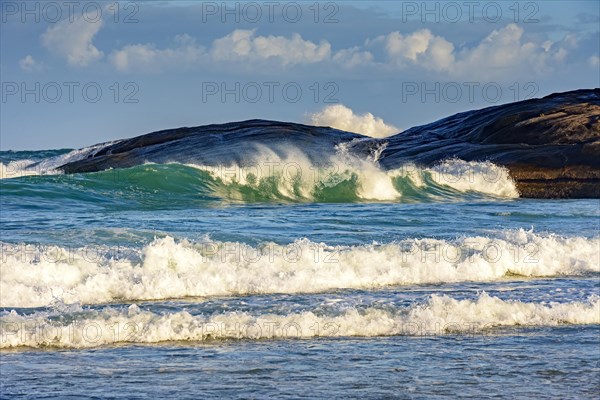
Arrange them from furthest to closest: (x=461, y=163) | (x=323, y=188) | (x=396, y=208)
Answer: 1. (x=461, y=163)
2. (x=323, y=188)
3. (x=396, y=208)

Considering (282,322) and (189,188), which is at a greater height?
(189,188)

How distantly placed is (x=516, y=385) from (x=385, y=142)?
95.1ft

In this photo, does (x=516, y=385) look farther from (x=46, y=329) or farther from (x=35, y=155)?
(x=35, y=155)

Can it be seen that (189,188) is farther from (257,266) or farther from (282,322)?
(282,322)

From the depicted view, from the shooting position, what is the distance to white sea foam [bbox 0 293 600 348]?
9992 millimetres

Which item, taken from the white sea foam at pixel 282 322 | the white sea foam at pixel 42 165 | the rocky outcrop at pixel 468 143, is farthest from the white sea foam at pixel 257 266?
the white sea foam at pixel 42 165

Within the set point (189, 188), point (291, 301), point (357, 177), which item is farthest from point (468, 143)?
point (291, 301)

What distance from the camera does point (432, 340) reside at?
10203mm

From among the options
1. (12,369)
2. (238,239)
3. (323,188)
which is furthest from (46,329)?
(323,188)

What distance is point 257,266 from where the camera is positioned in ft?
45.7

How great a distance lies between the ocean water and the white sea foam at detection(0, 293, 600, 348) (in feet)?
0.08

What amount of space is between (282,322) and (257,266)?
10.8 ft

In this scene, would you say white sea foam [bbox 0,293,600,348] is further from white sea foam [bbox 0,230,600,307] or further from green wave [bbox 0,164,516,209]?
green wave [bbox 0,164,516,209]

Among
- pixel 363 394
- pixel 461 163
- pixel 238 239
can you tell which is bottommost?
pixel 363 394
